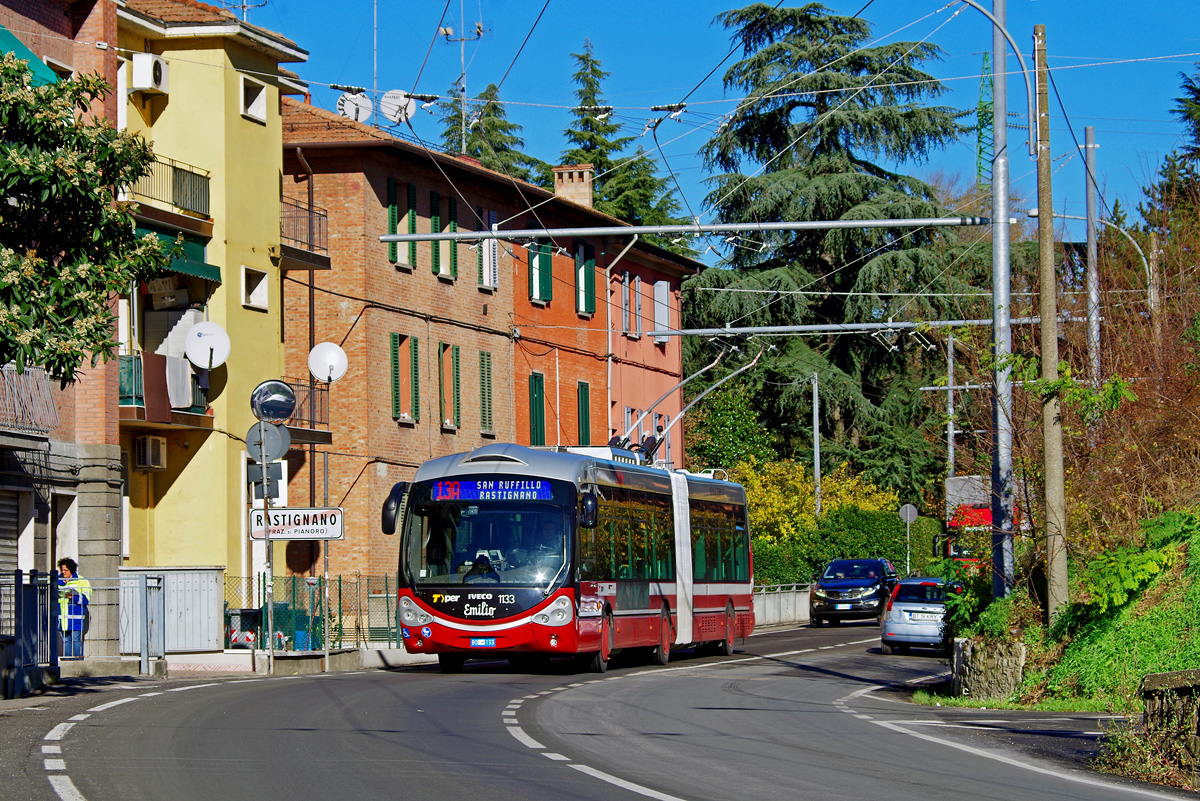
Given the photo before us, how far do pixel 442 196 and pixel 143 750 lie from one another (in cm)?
3049

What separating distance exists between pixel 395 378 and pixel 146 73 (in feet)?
36.3

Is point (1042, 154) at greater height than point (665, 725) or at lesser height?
greater

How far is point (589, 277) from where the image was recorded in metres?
50.0

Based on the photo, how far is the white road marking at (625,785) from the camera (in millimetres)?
10664

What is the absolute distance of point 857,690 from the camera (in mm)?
22547

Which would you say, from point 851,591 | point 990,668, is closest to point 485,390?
point 851,591

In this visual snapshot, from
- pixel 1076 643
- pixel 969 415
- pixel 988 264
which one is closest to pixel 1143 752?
pixel 1076 643

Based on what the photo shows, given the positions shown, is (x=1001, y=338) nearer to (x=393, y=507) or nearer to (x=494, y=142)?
(x=393, y=507)

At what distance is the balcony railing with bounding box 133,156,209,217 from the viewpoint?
3169cm

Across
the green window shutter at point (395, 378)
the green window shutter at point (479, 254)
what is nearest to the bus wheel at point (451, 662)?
the green window shutter at point (395, 378)

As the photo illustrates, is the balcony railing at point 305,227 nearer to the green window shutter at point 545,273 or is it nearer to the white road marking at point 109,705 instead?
the green window shutter at point 545,273

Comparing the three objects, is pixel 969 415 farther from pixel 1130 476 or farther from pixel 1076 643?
pixel 1076 643

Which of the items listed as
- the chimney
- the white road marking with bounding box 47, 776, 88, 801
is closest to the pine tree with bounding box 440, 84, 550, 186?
the chimney

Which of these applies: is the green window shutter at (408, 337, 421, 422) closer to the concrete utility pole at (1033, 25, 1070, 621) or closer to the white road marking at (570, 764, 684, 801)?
the concrete utility pole at (1033, 25, 1070, 621)
